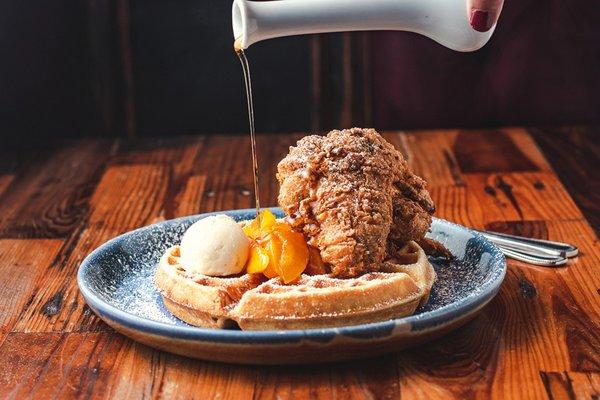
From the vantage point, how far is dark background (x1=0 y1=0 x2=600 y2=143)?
162 inches

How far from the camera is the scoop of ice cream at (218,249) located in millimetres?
1836

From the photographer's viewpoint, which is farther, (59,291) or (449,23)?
(59,291)

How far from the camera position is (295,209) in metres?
1.88

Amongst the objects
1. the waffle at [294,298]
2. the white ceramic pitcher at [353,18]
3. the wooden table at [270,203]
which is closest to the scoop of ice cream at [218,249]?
the waffle at [294,298]

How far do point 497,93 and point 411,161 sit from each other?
1.14 m

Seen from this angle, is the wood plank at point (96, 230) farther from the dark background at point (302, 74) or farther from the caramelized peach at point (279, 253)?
the dark background at point (302, 74)

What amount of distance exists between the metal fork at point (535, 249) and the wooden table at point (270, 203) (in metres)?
0.03

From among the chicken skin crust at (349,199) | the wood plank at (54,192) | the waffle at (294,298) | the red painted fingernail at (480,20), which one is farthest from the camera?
the wood plank at (54,192)

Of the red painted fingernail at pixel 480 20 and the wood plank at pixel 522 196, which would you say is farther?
the wood plank at pixel 522 196

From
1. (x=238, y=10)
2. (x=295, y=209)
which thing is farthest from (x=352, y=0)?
(x=295, y=209)

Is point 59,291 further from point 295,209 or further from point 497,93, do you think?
point 497,93

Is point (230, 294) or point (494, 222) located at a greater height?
point (230, 294)

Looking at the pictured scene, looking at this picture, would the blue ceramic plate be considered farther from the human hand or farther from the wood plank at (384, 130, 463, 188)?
the wood plank at (384, 130, 463, 188)

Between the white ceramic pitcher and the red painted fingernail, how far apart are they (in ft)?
0.04
